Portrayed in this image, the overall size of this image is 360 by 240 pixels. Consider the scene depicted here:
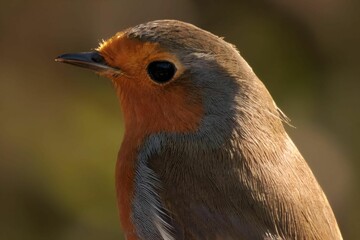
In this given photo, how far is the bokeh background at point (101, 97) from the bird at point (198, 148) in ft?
7.44

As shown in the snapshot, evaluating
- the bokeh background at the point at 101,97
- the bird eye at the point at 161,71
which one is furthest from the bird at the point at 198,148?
the bokeh background at the point at 101,97

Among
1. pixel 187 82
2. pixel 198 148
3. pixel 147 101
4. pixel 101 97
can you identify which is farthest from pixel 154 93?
pixel 101 97

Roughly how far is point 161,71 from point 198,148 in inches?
15.7

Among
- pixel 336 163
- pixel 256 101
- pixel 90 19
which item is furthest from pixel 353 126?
pixel 256 101

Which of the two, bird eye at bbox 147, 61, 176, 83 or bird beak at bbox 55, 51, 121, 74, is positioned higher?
bird beak at bbox 55, 51, 121, 74

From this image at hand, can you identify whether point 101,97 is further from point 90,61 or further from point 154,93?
point 154,93

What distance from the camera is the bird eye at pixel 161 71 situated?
14.3 ft

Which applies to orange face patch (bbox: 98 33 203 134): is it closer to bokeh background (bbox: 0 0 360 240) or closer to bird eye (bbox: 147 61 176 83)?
bird eye (bbox: 147 61 176 83)

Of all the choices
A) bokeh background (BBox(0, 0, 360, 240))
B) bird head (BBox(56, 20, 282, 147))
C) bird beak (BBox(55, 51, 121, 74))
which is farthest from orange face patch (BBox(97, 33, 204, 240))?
bokeh background (BBox(0, 0, 360, 240))

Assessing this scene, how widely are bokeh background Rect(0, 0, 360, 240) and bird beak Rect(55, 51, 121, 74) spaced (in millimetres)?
2181

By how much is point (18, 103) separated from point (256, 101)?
3.26 m

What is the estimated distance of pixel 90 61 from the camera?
4582mm

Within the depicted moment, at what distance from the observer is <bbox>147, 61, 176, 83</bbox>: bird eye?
436 cm

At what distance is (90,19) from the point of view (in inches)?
305
